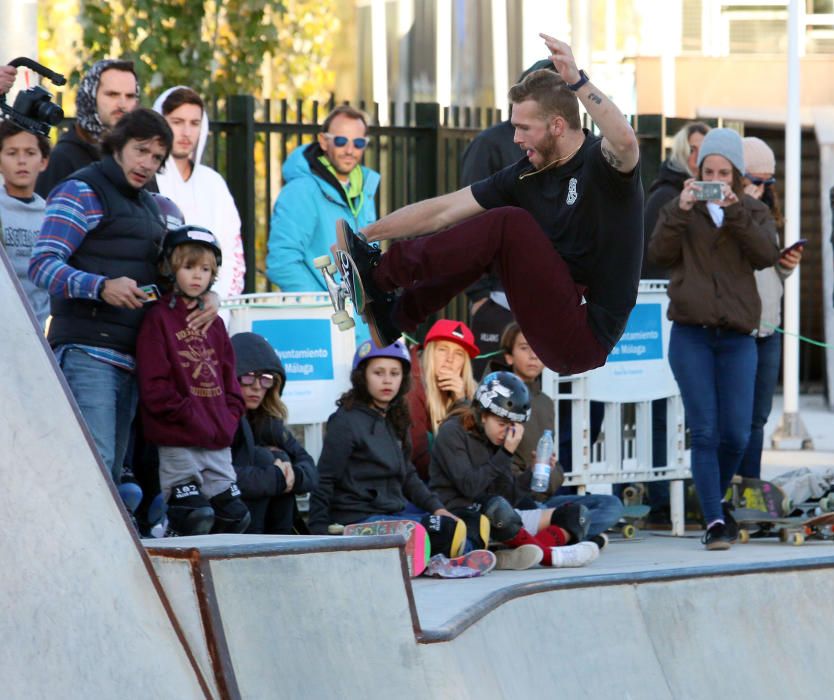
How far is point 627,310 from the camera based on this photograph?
6.59 metres

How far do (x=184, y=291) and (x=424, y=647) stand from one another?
2434 millimetres

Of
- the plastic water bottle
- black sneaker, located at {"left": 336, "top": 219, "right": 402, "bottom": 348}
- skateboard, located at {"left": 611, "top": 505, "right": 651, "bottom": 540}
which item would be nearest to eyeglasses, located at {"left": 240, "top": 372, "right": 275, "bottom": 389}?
black sneaker, located at {"left": 336, "top": 219, "right": 402, "bottom": 348}

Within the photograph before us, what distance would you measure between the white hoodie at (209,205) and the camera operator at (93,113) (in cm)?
67

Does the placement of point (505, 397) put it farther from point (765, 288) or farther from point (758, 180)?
point (758, 180)

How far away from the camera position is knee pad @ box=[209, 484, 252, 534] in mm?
7348

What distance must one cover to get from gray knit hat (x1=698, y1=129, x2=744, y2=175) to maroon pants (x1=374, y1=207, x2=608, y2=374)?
8.78 ft

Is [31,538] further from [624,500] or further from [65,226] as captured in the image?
[624,500]

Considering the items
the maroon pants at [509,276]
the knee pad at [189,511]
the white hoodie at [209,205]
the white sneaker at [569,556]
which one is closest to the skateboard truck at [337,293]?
the maroon pants at [509,276]

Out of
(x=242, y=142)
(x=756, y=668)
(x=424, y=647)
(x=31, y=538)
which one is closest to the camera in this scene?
(x=31, y=538)

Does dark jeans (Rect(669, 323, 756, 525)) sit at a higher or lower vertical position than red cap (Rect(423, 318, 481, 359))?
lower

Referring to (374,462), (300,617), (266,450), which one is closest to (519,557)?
(374,462)

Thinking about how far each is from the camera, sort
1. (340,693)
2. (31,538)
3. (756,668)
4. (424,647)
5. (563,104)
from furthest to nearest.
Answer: (756,668), (563,104), (424,647), (340,693), (31,538)

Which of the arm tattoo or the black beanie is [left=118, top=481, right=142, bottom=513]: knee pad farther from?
the arm tattoo

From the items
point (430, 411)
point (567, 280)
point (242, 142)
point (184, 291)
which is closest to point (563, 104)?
point (567, 280)
